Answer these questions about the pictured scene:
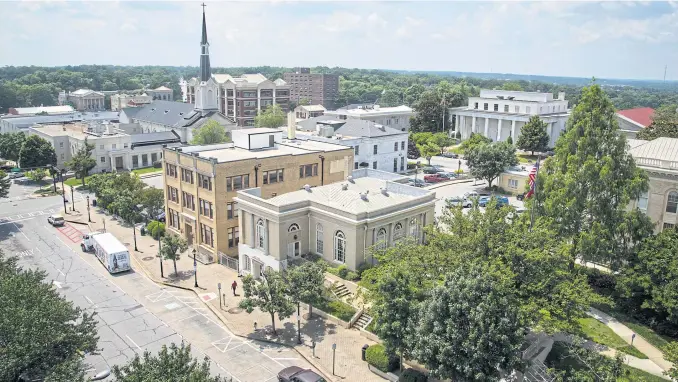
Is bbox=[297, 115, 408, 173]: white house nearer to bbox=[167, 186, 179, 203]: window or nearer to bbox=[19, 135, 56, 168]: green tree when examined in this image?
bbox=[167, 186, 179, 203]: window

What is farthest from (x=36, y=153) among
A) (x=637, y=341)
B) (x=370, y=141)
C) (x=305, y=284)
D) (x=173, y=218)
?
(x=637, y=341)

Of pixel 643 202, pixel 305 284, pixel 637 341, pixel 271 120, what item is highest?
pixel 271 120

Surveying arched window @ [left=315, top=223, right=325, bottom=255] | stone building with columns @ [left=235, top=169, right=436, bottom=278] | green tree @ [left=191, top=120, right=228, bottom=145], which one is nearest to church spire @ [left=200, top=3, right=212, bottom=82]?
green tree @ [left=191, top=120, right=228, bottom=145]

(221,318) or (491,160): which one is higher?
(491,160)

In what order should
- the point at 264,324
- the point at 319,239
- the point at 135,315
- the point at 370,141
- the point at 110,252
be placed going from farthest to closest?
the point at 370,141
the point at 110,252
the point at 319,239
the point at 135,315
the point at 264,324

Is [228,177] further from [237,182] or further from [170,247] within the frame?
[170,247]

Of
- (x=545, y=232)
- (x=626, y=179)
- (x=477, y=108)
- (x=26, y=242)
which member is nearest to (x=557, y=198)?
(x=626, y=179)
